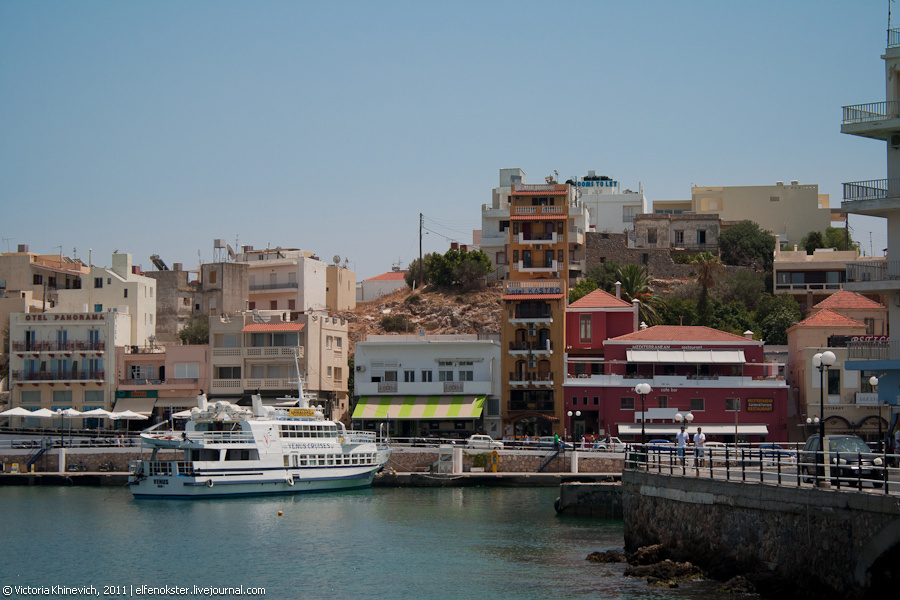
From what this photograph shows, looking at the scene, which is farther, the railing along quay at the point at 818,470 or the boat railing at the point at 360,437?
the boat railing at the point at 360,437

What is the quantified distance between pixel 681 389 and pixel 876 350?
1200 inches

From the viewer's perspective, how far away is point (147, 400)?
247 ft

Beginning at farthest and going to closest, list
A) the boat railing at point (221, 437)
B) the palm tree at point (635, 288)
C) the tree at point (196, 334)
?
the tree at point (196, 334) → the palm tree at point (635, 288) → the boat railing at point (221, 437)

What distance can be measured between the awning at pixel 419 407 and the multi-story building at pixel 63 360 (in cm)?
1780

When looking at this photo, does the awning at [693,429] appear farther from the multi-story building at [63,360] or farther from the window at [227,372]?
the multi-story building at [63,360]

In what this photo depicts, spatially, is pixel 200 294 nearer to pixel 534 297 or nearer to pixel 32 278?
pixel 32 278

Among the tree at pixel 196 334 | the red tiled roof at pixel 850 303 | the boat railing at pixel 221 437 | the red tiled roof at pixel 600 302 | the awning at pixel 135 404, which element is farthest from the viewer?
the tree at pixel 196 334

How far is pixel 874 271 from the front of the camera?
37.5 meters

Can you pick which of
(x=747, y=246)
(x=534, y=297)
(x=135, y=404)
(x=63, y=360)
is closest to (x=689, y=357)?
(x=534, y=297)

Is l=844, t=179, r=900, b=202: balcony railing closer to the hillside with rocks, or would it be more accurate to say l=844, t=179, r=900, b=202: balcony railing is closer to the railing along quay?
the railing along quay

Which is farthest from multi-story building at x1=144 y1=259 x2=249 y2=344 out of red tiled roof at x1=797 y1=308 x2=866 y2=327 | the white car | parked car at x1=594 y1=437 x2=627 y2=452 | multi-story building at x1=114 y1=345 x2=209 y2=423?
red tiled roof at x1=797 y1=308 x2=866 y2=327

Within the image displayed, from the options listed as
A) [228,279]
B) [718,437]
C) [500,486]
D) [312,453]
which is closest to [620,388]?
[718,437]

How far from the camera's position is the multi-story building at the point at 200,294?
90.4m

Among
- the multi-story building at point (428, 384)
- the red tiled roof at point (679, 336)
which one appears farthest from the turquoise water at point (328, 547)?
the red tiled roof at point (679, 336)
